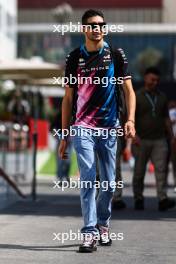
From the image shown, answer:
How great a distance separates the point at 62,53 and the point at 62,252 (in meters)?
87.5

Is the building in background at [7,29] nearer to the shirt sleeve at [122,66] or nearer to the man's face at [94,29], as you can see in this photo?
the shirt sleeve at [122,66]

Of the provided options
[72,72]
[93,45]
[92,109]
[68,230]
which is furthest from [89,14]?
[68,230]

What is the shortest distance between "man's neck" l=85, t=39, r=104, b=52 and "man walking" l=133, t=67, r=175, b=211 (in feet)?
15.6

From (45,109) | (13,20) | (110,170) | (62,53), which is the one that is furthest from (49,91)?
(110,170)

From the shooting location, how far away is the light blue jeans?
347 inches

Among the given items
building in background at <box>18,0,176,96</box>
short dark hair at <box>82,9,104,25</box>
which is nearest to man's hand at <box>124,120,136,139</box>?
short dark hair at <box>82,9,104,25</box>

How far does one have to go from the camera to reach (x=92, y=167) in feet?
29.1

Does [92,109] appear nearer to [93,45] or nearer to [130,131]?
[130,131]

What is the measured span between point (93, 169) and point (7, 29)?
69.0 meters

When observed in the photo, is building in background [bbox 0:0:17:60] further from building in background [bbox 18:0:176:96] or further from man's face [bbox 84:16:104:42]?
man's face [bbox 84:16:104:42]

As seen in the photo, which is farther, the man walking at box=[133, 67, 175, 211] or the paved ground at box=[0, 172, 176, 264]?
the man walking at box=[133, 67, 175, 211]

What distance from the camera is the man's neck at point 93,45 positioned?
890cm

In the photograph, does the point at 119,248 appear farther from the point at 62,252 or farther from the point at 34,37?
the point at 34,37

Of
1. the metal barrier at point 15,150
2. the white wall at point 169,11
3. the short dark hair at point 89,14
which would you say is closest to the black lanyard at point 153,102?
the metal barrier at point 15,150
